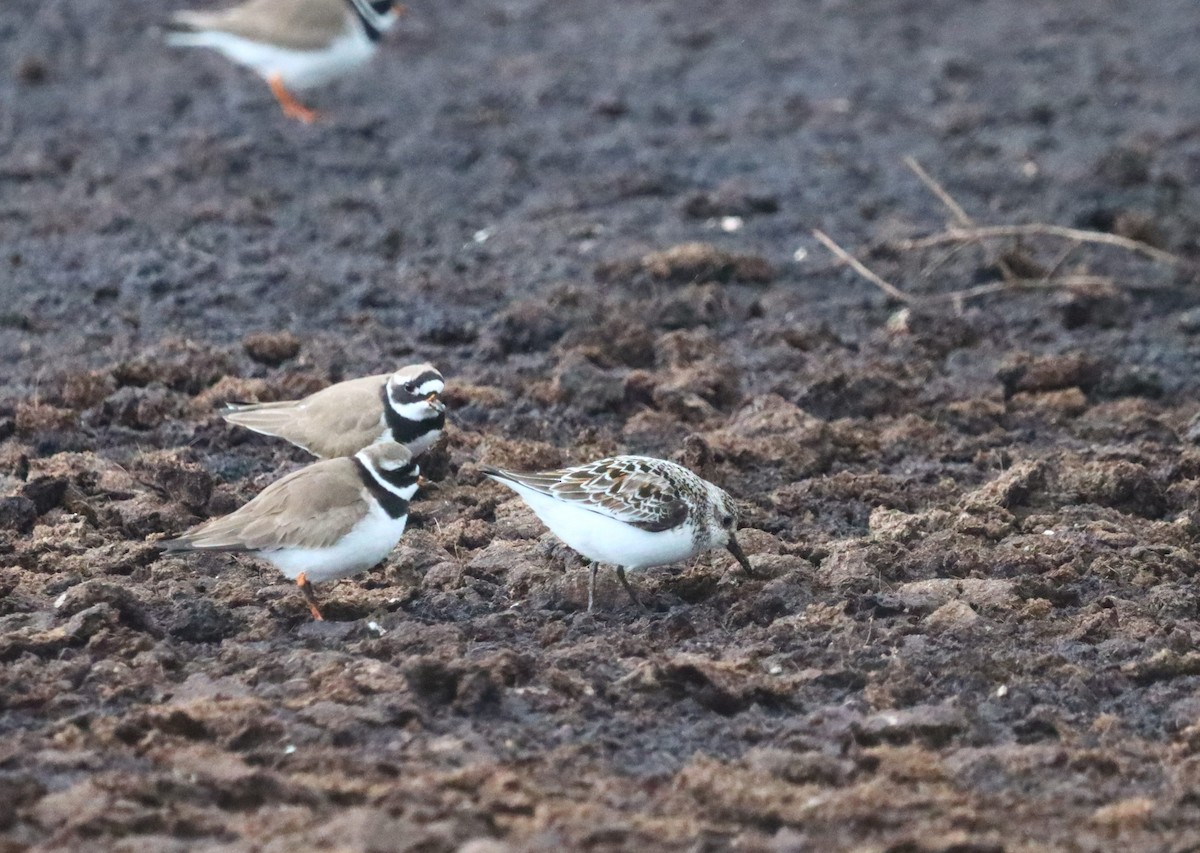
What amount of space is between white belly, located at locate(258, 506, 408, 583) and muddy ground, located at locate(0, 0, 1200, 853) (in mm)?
201

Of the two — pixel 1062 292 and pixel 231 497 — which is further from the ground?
pixel 231 497

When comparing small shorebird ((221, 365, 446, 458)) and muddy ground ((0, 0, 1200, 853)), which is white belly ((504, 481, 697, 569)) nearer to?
muddy ground ((0, 0, 1200, 853))

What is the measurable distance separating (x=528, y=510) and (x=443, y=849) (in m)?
3.40

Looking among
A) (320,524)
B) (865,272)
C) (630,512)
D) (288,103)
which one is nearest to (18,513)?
(320,524)

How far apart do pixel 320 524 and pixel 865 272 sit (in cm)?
555

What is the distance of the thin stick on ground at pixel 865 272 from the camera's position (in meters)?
11.7

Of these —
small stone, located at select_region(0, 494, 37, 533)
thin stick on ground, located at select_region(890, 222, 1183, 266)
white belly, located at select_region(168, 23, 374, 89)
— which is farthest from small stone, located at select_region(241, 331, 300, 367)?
white belly, located at select_region(168, 23, 374, 89)

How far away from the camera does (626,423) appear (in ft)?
31.6

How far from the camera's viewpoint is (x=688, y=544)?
7.36 metres

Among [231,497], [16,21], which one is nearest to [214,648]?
[231,497]

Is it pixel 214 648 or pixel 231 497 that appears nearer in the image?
pixel 214 648

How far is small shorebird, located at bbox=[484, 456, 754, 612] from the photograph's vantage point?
7.23 metres

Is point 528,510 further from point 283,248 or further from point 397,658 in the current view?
point 283,248

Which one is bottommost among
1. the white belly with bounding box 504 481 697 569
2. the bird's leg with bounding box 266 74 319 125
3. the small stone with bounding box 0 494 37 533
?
the bird's leg with bounding box 266 74 319 125
